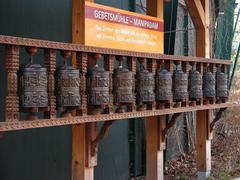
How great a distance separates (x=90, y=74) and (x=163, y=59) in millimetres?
1249

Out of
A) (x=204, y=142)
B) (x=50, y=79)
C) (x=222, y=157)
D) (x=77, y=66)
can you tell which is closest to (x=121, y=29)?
(x=77, y=66)

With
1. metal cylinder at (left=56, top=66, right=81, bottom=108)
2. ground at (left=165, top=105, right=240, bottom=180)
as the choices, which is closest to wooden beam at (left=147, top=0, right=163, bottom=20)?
metal cylinder at (left=56, top=66, right=81, bottom=108)

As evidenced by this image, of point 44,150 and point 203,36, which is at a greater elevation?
point 203,36

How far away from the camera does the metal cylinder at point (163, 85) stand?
181 inches

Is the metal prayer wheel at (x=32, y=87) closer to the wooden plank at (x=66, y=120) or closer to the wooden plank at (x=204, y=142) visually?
the wooden plank at (x=66, y=120)

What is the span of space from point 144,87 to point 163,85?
0.35m

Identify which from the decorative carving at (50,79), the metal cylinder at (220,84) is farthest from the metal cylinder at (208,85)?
the decorative carving at (50,79)

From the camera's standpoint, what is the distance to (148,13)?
5359mm

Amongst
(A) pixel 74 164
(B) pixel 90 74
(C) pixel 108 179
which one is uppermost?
(B) pixel 90 74

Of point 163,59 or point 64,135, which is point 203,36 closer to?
point 163,59

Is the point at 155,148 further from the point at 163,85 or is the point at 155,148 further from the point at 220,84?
the point at 220,84

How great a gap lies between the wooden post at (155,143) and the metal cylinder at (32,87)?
2338 millimetres

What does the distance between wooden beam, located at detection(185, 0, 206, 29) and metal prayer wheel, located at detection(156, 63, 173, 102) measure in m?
1.45

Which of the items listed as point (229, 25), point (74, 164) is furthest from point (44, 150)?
point (229, 25)
